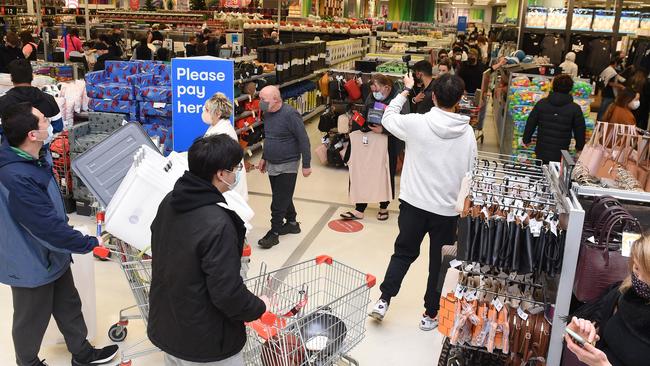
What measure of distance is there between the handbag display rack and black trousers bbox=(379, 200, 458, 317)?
0.64m

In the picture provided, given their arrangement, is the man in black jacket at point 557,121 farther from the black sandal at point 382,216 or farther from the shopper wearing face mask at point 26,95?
the shopper wearing face mask at point 26,95

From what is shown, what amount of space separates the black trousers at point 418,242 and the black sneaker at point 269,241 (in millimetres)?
1659

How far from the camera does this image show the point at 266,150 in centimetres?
550

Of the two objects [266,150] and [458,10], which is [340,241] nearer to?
[266,150]

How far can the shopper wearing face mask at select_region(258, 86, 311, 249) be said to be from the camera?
17.7ft

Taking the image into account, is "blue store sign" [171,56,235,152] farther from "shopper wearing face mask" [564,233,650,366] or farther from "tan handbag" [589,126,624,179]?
"shopper wearing face mask" [564,233,650,366]

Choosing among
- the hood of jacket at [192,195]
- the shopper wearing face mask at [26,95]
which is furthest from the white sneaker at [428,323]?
the shopper wearing face mask at [26,95]

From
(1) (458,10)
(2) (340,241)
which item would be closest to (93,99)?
(2) (340,241)

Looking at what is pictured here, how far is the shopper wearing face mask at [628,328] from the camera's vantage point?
2.06 m

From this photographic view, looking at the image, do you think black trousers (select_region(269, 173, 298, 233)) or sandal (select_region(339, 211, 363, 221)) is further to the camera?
sandal (select_region(339, 211, 363, 221))

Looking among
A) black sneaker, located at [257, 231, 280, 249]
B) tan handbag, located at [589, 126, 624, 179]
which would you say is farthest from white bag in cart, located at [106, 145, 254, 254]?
tan handbag, located at [589, 126, 624, 179]

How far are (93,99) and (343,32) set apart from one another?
30.7 ft

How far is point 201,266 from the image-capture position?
220 centimetres

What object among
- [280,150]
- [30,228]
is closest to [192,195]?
[30,228]
